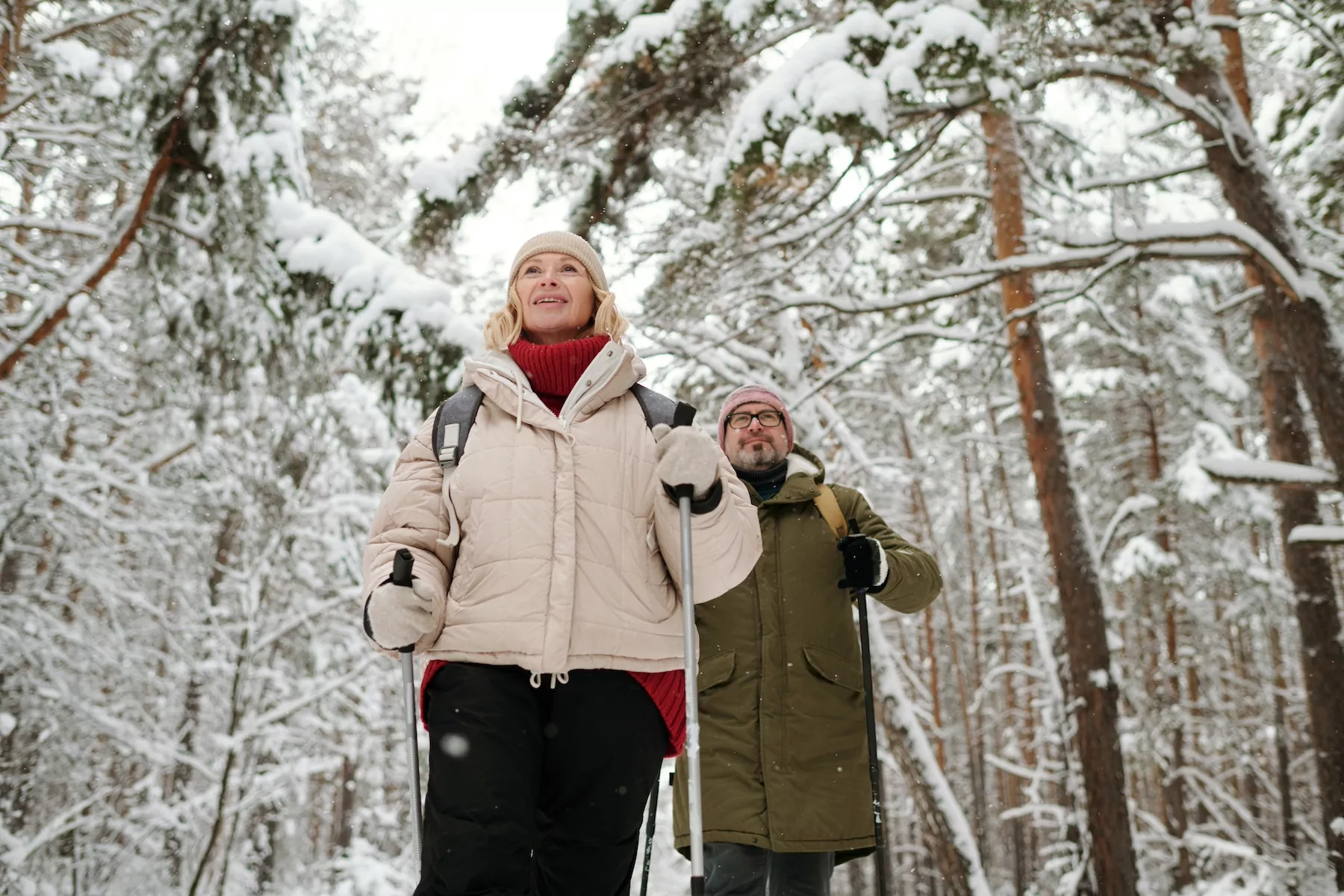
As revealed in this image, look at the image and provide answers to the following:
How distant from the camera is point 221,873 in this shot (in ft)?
27.9

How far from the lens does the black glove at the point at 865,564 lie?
124 inches

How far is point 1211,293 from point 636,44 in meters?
13.6

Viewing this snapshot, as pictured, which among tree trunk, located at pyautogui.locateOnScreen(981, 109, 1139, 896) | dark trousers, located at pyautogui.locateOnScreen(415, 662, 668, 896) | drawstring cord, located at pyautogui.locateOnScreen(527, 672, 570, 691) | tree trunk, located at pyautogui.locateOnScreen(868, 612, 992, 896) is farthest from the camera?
tree trunk, located at pyautogui.locateOnScreen(868, 612, 992, 896)

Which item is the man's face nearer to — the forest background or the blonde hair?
the blonde hair

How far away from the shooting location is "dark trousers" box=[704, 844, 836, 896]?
9.86ft

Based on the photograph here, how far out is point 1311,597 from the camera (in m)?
8.54

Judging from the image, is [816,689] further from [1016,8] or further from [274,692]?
[274,692]

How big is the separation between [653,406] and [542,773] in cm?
95

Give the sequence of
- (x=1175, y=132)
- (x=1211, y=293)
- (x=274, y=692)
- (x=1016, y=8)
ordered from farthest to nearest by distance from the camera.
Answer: (x=1211, y=293), (x=1175, y=132), (x=274, y=692), (x=1016, y=8)

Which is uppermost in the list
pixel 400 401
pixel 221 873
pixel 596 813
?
pixel 400 401

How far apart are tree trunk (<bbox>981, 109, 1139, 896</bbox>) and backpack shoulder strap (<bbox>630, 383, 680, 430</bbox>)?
4992 mm

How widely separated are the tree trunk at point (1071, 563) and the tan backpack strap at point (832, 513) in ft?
12.7

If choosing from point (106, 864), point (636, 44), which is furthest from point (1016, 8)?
point (106, 864)

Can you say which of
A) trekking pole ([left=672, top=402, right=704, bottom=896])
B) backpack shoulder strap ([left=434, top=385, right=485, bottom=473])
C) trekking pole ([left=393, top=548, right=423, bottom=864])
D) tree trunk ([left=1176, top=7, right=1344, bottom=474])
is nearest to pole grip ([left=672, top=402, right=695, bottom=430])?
trekking pole ([left=672, top=402, right=704, bottom=896])
